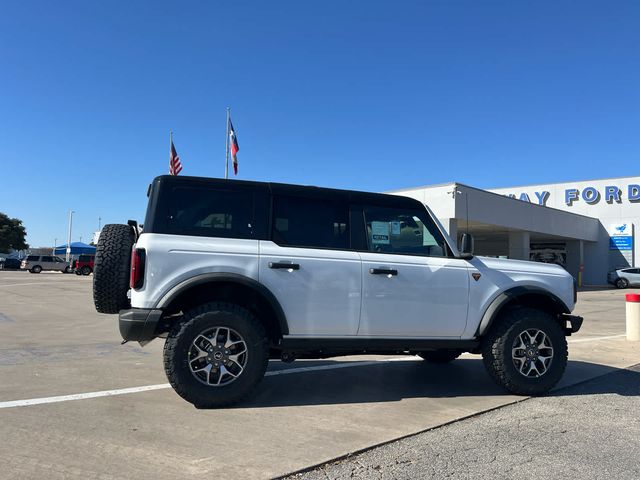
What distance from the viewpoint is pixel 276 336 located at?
484 centimetres

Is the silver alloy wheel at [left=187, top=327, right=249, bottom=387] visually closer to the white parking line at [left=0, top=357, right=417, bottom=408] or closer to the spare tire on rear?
the spare tire on rear

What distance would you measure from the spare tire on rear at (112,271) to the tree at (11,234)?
248 feet

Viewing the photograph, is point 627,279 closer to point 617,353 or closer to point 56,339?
point 617,353

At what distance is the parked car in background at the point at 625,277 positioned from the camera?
33.9m

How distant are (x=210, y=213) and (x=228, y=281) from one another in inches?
26.9

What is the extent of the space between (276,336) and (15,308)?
38.0ft

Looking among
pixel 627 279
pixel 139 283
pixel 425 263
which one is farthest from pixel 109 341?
pixel 627 279

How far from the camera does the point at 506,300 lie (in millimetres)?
5332

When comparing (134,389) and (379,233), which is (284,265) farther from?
(134,389)

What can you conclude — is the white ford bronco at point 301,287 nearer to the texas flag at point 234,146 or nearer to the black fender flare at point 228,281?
the black fender flare at point 228,281

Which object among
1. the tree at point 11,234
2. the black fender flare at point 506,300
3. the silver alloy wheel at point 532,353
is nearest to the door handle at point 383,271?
the black fender flare at point 506,300

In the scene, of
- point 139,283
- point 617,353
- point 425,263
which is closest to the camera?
point 139,283

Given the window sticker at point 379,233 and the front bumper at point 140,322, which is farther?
the window sticker at point 379,233

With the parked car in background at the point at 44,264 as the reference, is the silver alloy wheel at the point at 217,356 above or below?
below
